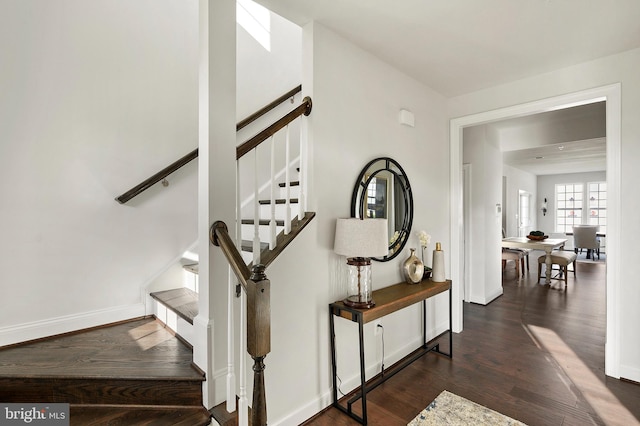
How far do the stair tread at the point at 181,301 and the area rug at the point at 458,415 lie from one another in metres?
1.58

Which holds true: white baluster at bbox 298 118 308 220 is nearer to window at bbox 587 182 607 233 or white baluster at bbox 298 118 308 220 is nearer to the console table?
the console table

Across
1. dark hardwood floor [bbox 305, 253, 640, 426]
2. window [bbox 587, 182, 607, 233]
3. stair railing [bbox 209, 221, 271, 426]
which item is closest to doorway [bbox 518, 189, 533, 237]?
window [bbox 587, 182, 607, 233]

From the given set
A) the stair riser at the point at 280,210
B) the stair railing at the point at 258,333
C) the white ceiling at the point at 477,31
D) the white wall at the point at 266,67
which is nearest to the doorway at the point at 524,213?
the white ceiling at the point at 477,31

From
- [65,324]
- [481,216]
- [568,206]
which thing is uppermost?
[568,206]

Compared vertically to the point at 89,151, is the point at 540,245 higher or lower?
lower

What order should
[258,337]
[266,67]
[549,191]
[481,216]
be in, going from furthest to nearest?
[549,191] → [481,216] → [266,67] → [258,337]

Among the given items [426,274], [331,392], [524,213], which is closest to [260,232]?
[331,392]

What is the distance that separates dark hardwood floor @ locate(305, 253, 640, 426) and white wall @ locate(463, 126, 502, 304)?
1.67 feet

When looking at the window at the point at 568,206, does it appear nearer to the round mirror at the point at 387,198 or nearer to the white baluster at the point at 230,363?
the round mirror at the point at 387,198

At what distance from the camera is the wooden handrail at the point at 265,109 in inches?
118

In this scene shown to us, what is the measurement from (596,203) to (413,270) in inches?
415

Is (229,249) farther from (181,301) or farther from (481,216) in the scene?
(481,216)

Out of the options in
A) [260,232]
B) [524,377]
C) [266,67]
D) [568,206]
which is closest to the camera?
[260,232]

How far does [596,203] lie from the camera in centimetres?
990
